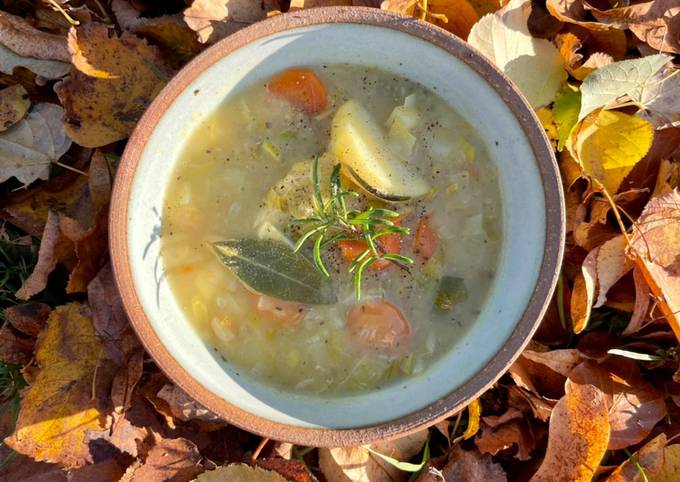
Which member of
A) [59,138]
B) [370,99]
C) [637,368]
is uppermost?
[370,99]

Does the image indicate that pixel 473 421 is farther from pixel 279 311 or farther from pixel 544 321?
pixel 279 311

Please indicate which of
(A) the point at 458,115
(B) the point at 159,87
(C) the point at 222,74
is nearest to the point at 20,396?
(B) the point at 159,87

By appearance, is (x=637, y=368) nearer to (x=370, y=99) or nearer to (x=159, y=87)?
(x=370, y=99)

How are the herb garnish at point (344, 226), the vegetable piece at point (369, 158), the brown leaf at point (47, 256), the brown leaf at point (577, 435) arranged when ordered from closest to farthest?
the herb garnish at point (344, 226) → the vegetable piece at point (369, 158) → the brown leaf at point (577, 435) → the brown leaf at point (47, 256)

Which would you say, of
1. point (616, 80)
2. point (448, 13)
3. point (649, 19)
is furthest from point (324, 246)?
point (649, 19)

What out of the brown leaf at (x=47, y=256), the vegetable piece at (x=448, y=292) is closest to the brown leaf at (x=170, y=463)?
the brown leaf at (x=47, y=256)

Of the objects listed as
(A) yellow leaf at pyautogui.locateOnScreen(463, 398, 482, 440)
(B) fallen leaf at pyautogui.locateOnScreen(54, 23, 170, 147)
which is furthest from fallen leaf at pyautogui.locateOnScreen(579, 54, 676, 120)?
(B) fallen leaf at pyautogui.locateOnScreen(54, 23, 170, 147)

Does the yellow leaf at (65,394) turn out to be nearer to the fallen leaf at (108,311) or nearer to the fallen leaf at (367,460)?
the fallen leaf at (108,311)
